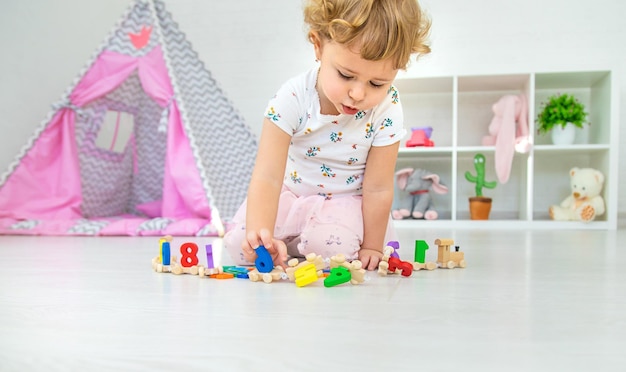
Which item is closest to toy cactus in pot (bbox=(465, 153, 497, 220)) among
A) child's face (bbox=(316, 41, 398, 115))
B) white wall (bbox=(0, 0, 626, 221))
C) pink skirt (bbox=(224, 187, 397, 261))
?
white wall (bbox=(0, 0, 626, 221))

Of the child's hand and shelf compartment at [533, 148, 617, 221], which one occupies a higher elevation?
shelf compartment at [533, 148, 617, 221]

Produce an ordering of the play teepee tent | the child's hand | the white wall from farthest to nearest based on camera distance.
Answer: the white wall, the play teepee tent, the child's hand

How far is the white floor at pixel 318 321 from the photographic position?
1.65 ft

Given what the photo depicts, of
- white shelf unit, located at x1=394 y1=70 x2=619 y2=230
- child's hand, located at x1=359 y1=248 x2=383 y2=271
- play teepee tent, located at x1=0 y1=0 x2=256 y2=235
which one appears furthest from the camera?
white shelf unit, located at x1=394 y1=70 x2=619 y2=230

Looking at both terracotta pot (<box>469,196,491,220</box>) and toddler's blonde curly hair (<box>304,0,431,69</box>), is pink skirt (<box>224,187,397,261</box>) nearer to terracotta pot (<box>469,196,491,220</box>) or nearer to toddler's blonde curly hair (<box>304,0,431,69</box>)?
toddler's blonde curly hair (<box>304,0,431,69</box>)

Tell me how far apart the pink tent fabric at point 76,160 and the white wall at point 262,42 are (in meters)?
0.43

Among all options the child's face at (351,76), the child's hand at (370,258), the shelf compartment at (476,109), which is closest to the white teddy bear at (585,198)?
the shelf compartment at (476,109)

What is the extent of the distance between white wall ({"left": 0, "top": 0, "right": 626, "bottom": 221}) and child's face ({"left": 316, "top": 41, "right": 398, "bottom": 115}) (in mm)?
1504

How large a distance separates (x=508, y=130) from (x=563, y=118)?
24 centimetres

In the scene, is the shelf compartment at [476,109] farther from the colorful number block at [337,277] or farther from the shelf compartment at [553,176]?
the colorful number block at [337,277]

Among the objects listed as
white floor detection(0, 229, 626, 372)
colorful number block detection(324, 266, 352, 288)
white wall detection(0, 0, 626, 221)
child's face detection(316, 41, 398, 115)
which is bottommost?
white floor detection(0, 229, 626, 372)

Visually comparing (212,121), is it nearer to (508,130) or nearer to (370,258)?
(508,130)

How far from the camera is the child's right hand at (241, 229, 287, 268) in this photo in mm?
957

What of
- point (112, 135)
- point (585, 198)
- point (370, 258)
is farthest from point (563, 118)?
point (112, 135)
